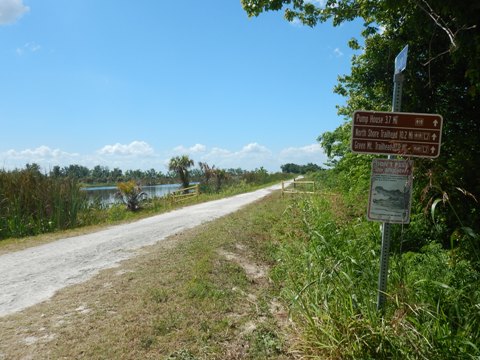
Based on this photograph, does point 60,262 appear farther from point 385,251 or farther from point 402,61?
point 402,61

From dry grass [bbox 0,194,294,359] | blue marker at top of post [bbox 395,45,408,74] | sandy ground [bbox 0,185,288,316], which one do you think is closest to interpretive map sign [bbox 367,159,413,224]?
blue marker at top of post [bbox 395,45,408,74]

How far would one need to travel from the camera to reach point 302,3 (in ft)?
26.4

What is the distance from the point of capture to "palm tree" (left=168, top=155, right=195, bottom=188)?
105 ft

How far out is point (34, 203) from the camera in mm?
11922

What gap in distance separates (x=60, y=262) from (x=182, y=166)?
2523cm

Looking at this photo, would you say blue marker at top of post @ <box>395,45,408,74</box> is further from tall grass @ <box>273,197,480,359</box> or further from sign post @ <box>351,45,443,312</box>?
tall grass @ <box>273,197,480,359</box>

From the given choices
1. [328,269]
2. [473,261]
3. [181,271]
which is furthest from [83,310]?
[473,261]

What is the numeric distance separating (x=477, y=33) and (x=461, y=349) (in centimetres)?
271

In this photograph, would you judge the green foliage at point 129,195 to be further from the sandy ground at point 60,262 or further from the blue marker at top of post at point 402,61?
the blue marker at top of post at point 402,61

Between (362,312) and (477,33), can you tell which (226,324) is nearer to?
(362,312)

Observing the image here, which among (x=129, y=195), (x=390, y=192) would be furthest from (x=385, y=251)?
(x=129, y=195)

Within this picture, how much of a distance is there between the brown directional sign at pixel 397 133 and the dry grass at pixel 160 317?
202 centimetres

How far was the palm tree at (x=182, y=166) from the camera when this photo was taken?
105 ft

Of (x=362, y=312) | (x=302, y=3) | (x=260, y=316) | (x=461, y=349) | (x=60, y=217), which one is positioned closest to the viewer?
(x=461, y=349)
